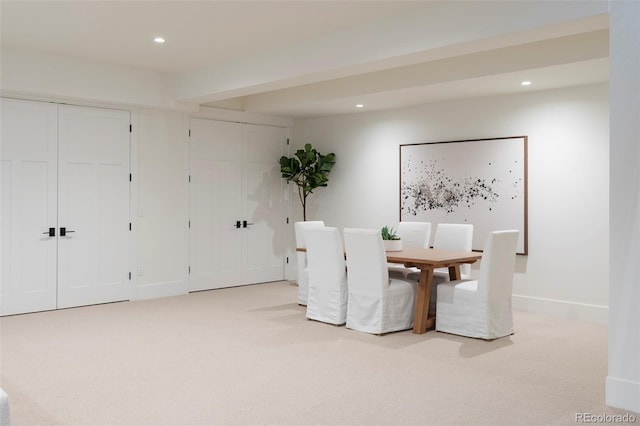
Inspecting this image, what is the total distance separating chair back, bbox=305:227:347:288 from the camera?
5469 mm

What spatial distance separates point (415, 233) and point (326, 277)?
1592 mm

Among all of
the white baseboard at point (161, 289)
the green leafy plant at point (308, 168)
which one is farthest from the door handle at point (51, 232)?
the green leafy plant at point (308, 168)

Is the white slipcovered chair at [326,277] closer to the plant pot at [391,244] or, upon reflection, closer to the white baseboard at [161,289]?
the plant pot at [391,244]

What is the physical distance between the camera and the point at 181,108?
7.11 m

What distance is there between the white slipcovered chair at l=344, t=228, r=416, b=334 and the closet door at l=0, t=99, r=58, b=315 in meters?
3.29

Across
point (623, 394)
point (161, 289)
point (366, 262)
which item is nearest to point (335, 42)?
point (366, 262)

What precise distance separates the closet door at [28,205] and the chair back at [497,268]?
4.48 m

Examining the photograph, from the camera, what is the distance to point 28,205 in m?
6.10

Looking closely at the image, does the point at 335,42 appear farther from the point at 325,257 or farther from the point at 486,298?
the point at 486,298

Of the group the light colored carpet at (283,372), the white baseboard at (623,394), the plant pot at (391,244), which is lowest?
the light colored carpet at (283,372)

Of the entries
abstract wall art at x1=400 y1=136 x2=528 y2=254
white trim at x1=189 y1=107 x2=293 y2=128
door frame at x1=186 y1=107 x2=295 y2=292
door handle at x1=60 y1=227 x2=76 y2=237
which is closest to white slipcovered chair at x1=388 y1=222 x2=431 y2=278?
abstract wall art at x1=400 y1=136 x2=528 y2=254

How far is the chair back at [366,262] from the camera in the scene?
5.14 m

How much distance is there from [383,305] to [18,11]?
382 centimetres

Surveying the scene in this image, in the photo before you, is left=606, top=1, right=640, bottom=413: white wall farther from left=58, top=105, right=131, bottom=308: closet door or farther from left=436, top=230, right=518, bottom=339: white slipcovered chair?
left=58, top=105, right=131, bottom=308: closet door
